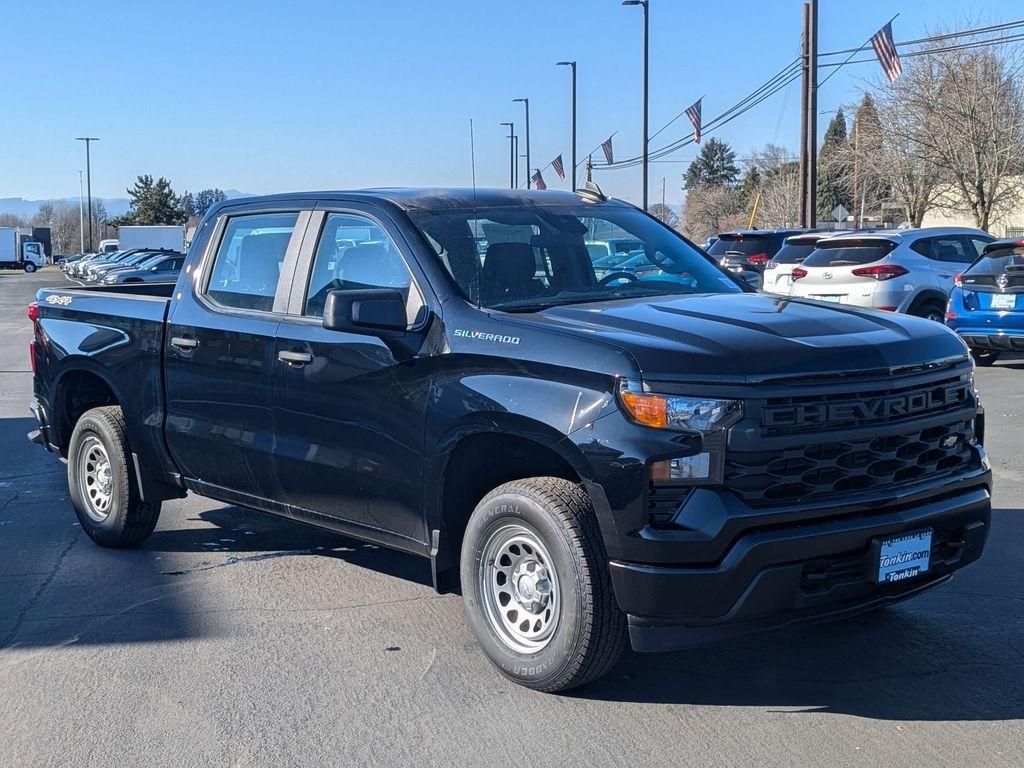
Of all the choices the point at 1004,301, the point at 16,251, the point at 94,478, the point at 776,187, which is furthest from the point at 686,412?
the point at 16,251

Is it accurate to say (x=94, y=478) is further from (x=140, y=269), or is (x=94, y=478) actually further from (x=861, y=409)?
(x=140, y=269)

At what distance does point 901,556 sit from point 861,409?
21.7 inches

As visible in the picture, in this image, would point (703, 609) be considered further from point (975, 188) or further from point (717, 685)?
point (975, 188)

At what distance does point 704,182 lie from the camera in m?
127

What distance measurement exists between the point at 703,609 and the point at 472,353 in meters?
1.31

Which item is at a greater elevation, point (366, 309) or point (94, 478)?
point (366, 309)

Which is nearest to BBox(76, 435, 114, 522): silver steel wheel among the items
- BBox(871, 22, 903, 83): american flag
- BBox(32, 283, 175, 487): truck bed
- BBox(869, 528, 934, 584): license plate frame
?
BBox(32, 283, 175, 487): truck bed

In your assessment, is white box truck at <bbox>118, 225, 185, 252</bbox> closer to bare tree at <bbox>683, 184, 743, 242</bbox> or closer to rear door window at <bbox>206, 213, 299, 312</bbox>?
bare tree at <bbox>683, 184, 743, 242</bbox>

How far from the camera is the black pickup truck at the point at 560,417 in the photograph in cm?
390

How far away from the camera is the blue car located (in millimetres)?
12984

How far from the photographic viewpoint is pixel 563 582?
4.15 metres

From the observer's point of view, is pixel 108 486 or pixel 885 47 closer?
pixel 108 486

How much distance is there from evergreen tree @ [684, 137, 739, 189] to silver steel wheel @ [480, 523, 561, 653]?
416ft

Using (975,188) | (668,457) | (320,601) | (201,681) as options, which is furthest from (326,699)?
(975,188)
